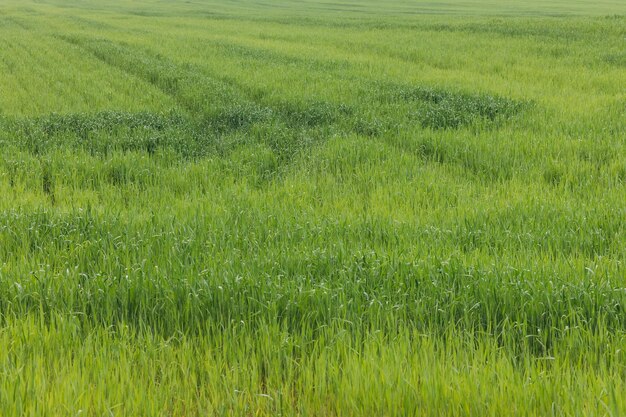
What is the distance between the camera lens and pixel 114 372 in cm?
304

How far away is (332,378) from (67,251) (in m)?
2.93

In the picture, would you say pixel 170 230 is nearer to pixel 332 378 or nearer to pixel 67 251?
pixel 67 251

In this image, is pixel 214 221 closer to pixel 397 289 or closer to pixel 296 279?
pixel 296 279

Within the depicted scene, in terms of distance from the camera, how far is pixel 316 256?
173 inches

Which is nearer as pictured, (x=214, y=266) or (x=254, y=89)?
(x=214, y=266)

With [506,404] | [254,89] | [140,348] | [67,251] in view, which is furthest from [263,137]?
[506,404]

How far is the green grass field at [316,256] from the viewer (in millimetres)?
2797

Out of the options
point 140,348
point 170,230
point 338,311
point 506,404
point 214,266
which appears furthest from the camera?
point 170,230

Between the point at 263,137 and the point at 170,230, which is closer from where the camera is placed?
the point at 170,230

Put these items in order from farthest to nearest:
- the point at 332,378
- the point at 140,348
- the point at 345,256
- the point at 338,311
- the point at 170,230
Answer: the point at 170,230
the point at 345,256
the point at 338,311
the point at 140,348
the point at 332,378

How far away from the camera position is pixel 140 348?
3266mm

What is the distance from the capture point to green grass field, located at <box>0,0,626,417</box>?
2797 mm

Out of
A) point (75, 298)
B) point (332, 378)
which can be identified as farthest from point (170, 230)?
point (332, 378)

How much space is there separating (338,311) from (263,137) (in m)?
6.54
